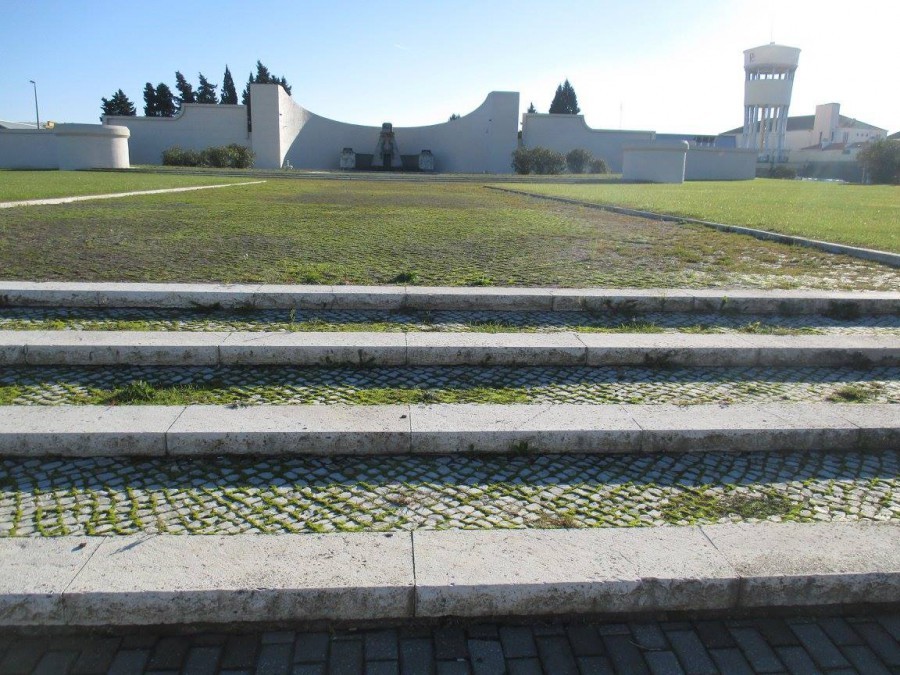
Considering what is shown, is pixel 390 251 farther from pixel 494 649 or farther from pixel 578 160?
pixel 578 160

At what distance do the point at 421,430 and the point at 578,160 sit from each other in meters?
43.8

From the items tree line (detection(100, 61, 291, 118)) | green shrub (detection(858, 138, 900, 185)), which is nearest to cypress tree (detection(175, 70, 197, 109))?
tree line (detection(100, 61, 291, 118))

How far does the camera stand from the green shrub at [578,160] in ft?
145

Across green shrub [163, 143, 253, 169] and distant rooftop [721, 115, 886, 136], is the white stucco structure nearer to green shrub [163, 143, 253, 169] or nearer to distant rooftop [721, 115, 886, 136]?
green shrub [163, 143, 253, 169]

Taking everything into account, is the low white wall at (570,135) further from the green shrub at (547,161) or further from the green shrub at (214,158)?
the green shrub at (214,158)

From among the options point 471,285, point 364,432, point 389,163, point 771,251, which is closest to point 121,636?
point 364,432

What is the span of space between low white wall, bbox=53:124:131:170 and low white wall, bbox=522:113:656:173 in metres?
29.2

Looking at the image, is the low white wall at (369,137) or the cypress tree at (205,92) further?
the cypress tree at (205,92)

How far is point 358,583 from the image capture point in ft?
7.46

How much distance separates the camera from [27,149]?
3594 centimetres

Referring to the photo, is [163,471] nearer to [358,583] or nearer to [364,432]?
[364,432]

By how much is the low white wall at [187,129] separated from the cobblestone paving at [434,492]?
47.4 m

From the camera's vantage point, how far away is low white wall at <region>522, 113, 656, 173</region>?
165ft

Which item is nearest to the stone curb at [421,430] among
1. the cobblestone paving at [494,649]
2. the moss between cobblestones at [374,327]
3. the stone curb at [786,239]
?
the cobblestone paving at [494,649]
